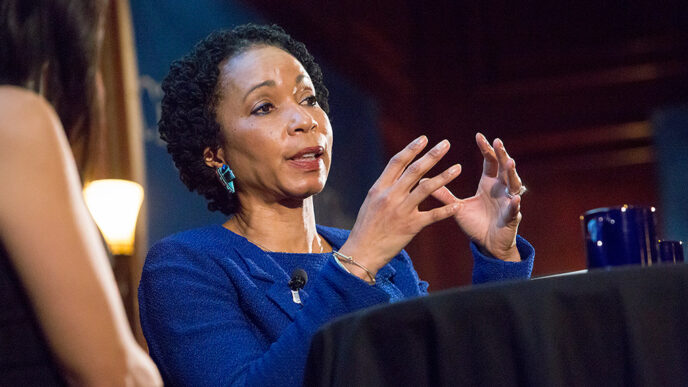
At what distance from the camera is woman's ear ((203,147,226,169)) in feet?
5.41

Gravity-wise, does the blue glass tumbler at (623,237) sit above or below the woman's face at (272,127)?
below

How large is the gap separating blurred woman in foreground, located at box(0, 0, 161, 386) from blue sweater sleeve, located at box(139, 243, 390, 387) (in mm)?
377

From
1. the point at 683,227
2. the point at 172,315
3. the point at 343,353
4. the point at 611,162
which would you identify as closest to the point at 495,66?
the point at 611,162

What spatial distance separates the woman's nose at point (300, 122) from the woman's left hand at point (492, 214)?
30cm

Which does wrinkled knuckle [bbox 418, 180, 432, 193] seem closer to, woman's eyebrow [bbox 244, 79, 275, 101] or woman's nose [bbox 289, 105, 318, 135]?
woman's nose [bbox 289, 105, 318, 135]

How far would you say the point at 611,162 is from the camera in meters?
4.87

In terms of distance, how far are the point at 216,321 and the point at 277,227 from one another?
36cm

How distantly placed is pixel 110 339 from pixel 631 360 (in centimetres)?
52

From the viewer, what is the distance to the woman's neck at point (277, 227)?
5.17ft

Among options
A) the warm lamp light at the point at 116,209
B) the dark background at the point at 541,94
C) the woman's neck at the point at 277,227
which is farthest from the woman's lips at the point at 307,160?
the dark background at the point at 541,94

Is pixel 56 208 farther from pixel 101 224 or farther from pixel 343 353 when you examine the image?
pixel 101 224

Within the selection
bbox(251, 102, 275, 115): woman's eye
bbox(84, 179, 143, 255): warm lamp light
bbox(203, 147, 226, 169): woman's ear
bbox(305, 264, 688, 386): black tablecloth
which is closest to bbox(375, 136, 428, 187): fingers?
bbox(305, 264, 688, 386): black tablecloth

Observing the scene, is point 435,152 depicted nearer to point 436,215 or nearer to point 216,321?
point 436,215

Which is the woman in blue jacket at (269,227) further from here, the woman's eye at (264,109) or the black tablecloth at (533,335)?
the black tablecloth at (533,335)
